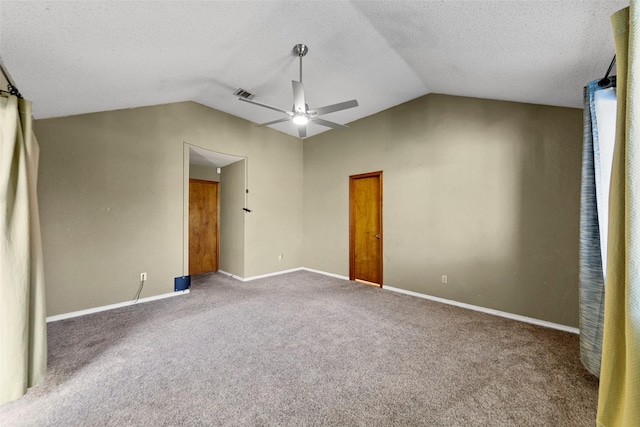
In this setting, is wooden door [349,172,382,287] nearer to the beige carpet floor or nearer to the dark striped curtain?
the beige carpet floor

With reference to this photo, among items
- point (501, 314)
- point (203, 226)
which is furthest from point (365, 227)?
point (203, 226)

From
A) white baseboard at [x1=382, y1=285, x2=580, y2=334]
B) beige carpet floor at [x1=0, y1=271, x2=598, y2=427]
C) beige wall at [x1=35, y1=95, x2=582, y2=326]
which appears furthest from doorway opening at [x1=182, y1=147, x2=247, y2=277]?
white baseboard at [x1=382, y1=285, x2=580, y2=334]

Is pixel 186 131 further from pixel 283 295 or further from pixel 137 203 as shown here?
pixel 283 295

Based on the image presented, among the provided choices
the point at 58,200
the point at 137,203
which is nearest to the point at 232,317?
the point at 137,203

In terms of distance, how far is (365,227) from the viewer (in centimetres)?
458

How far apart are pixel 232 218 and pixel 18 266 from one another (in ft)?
11.5

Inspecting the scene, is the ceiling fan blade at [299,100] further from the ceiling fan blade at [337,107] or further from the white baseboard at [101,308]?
the white baseboard at [101,308]

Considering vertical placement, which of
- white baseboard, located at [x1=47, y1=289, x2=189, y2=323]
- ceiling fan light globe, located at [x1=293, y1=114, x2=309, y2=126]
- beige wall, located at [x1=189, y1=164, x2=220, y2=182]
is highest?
ceiling fan light globe, located at [x1=293, y1=114, x2=309, y2=126]

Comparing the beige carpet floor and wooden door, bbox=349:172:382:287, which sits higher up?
wooden door, bbox=349:172:382:287

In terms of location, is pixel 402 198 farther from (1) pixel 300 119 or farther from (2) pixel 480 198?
(1) pixel 300 119

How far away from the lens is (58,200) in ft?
9.52

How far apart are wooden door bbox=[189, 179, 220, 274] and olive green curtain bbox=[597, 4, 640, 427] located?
563 centimetres

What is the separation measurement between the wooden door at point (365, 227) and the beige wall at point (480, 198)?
5.8 inches

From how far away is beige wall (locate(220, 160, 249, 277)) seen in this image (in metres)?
4.77
